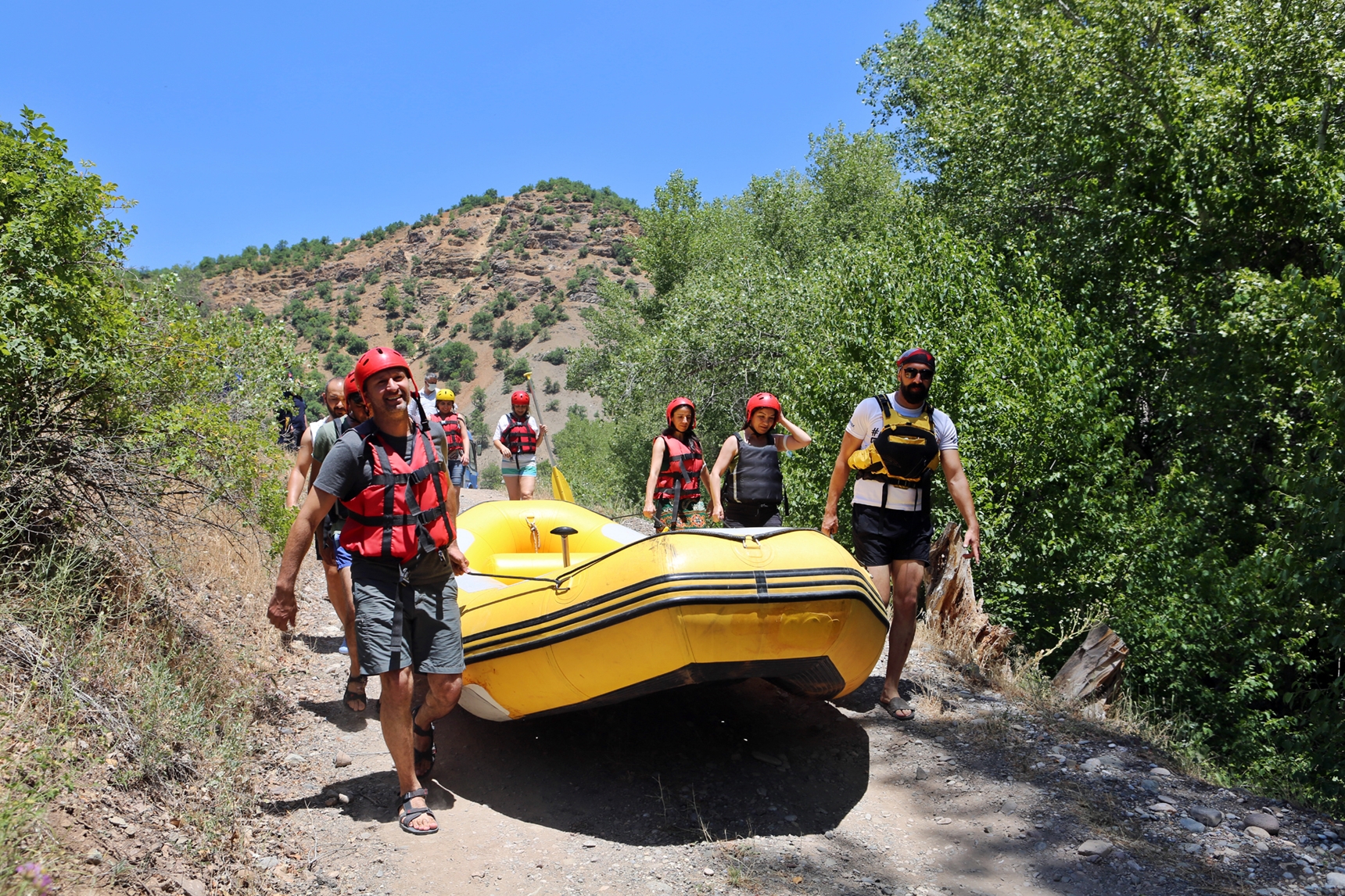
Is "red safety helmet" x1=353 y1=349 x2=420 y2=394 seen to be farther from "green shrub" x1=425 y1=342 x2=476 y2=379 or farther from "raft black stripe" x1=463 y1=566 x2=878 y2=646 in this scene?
"green shrub" x1=425 y1=342 x2=476 y2=379

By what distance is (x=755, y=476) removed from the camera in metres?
5.93

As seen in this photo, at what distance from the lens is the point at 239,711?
4.48 meters

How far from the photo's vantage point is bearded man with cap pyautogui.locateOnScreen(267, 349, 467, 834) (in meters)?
3.52

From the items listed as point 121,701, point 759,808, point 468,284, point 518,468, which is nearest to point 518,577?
point 759,808

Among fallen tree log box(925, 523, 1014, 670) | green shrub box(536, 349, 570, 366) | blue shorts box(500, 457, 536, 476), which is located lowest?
fallen tree log box(925, 523, 1014, 670)

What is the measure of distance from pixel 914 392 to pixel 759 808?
218 centimetres

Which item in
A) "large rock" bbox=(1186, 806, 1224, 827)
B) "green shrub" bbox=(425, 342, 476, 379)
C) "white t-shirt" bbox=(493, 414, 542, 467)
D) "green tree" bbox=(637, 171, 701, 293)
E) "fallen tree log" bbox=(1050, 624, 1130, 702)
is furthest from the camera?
"green shrub" bbox=(425, 342, 476, 379)

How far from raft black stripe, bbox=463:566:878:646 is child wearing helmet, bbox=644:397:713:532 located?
2.39m

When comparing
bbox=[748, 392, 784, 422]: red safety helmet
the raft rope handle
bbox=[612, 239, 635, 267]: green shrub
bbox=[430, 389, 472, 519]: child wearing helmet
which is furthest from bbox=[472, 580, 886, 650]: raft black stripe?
bbox=[612, 239, 635, 267]: green shrub

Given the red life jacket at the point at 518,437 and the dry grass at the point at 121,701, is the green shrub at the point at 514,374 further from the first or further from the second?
the dry grass at the point at 121,701

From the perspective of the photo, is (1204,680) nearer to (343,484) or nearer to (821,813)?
(821,813)

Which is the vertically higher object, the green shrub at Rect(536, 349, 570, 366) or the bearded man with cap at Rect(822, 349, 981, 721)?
the green shrub at Rect(536, 349, 570, 366)

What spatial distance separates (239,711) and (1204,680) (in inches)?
393

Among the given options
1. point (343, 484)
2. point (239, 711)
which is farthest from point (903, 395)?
point (239, 711)
